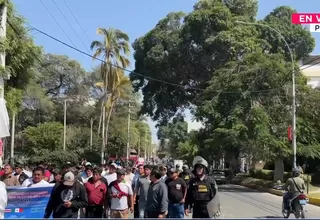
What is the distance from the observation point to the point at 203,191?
9180 mm

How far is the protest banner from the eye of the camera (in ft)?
31.9

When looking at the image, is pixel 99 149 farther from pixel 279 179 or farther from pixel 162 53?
pixel 279 179

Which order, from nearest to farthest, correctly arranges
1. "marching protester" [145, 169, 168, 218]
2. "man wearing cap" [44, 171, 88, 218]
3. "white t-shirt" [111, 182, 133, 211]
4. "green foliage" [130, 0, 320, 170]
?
"man wearing cap" [44, 171, 88, 218] < "marching protester" [145, 169, 168, 218] < "white t-shirt" [111, 182, 133, 211] < "green foliage" [130, 0, 320, 170]

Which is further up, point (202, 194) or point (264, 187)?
point (202, 194)

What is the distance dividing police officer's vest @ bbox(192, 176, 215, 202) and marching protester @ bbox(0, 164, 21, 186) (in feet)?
17.7

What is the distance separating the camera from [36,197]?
9.80 m

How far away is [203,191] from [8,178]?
5809mm

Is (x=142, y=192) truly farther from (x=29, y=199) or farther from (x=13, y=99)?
(x=13, y=99)

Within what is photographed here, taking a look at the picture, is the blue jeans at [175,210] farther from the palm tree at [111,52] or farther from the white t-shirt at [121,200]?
the palm tree at [111,52]

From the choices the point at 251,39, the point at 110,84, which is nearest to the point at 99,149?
the point at 110,84
